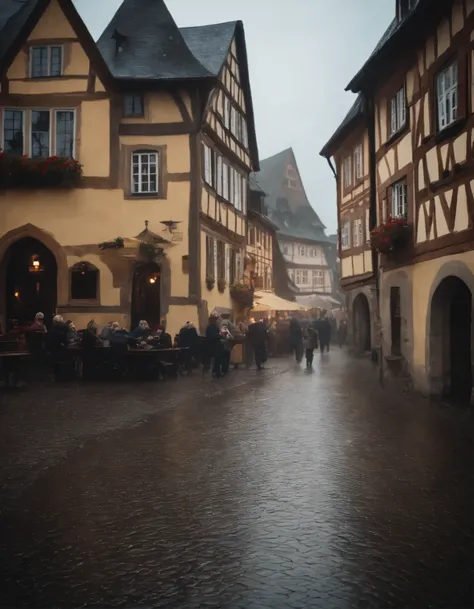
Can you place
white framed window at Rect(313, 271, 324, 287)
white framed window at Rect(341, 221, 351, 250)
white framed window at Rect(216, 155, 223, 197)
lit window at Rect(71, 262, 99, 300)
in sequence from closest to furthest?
lit window at Rect(71, 262, 99, 300), white framed window at Rect(216, 155, 223, 197), white framed window at Rect(341, 221, 351, 250), white framed window at Rect(313, 271, 324, 287)

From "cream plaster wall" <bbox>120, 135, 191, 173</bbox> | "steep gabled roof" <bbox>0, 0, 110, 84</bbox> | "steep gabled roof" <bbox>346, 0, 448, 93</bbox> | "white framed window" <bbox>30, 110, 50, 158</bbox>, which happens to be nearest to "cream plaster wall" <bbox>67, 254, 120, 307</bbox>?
"white framed window" <bbox>30, 110, 50, 158</bbox>

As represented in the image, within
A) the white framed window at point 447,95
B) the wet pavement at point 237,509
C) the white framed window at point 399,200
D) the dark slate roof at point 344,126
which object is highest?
the dark slate roof at point 344,126

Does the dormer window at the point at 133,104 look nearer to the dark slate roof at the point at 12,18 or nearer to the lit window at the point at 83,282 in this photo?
the dark slate roof at the point at 12,18

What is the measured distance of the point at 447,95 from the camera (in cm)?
1372

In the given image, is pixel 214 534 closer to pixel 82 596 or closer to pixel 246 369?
pixel 82 596

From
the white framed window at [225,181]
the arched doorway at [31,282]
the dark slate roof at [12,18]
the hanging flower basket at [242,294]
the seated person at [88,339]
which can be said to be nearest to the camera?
the seated person at [88,339]

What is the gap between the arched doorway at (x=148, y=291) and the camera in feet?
84.2

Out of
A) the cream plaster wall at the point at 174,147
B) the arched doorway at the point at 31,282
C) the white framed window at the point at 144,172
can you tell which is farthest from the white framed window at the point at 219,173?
the arched doorway at the point at 31,282

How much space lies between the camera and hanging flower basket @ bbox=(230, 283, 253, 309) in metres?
30.2

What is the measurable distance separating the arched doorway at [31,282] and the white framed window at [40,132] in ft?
10.5

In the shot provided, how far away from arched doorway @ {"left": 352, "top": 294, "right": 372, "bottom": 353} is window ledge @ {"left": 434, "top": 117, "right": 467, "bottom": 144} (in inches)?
681

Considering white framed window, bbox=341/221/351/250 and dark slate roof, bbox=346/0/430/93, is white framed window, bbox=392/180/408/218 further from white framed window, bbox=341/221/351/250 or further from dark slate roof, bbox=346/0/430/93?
white framed window, bbox=341/221/351/250

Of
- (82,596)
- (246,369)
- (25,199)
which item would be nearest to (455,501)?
(82,596)

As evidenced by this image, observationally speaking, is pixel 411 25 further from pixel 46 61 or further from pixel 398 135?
pixel 46 61
